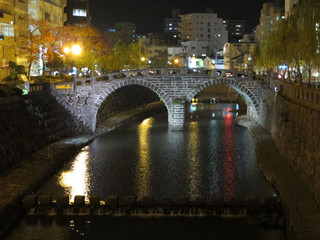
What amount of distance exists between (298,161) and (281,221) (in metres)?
5.45

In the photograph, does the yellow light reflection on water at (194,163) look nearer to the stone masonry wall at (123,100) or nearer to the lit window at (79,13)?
the stone masonry wall at (123,100)

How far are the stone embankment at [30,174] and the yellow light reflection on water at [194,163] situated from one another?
28.6 ft

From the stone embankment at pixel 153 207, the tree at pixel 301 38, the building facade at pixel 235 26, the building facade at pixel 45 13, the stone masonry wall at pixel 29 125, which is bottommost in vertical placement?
the stone embankment at pixel 153 207

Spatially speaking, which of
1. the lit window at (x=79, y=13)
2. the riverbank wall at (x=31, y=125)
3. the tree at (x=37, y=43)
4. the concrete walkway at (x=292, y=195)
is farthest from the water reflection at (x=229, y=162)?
the lit window at (x=79, y=13)

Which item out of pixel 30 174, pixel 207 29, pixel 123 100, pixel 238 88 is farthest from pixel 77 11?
pixel 30 174

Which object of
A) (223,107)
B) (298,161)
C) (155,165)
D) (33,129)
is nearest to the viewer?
(298,161)

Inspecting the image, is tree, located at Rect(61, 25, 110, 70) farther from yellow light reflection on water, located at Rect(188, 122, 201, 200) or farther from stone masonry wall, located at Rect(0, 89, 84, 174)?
yellow light reflection on water, located at Rect(188, 122, 201, 200)

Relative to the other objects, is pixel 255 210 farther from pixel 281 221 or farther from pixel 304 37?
pixel 304 37

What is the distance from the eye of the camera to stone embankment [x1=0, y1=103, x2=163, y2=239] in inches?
877

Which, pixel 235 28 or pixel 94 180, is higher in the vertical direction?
pixel 235 28

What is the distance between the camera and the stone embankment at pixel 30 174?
22.3m

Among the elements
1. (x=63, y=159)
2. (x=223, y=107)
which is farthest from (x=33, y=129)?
(x=223, y=107)

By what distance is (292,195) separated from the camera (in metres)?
22.3

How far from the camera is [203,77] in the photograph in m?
50.4
